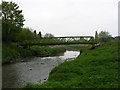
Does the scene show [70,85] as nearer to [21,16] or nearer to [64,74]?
[64,74]

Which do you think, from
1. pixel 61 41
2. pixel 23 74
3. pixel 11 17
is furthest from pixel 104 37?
pixel 23 74

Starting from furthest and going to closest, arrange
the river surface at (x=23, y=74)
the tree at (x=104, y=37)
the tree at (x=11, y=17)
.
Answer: the tree at (x=104, y=37) < the tree at (x=11, y=17) < the river surface at (x=23, y=74)

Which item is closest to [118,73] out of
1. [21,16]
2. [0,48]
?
[0,48]

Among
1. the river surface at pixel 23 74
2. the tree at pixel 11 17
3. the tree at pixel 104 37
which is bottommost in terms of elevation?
the river surface at pixel 23 74

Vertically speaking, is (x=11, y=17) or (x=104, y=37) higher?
(x=11, y=17)

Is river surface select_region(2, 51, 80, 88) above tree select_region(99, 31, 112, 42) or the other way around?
the other way around

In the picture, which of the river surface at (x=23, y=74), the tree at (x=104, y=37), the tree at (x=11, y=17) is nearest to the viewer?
the river surface at (x=23, y=74)

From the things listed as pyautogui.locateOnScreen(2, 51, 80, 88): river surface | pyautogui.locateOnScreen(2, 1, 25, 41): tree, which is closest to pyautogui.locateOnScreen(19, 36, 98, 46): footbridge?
pyautogui.locateOnScreen(2, 1, 25, 41): tree

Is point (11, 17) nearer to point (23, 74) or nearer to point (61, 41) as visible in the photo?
point (61, 41)

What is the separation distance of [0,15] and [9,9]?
136 inches

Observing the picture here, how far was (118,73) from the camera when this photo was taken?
846 inches

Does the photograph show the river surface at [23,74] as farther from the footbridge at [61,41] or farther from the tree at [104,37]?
the tree at [104,37]

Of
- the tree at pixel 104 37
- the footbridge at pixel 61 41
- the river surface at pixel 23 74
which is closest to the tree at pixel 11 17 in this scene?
the footbridge at pixel 61 41

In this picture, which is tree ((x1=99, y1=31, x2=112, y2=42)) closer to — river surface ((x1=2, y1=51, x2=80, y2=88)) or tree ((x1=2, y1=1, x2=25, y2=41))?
tree ((x1=2, y1=1, x2=25, y2=41))
